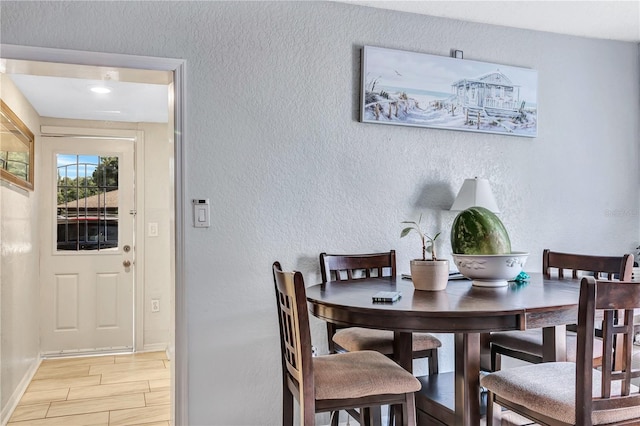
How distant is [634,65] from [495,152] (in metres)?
1.30

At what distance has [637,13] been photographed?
9.87ft

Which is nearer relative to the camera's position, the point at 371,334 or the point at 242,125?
the point at 371,334

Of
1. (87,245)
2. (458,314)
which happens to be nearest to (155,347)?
(87,245)

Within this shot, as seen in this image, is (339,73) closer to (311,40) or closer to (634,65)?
(311,40)

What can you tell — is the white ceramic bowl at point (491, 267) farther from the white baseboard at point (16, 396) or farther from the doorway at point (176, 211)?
the white baseboard at point (16, 396)

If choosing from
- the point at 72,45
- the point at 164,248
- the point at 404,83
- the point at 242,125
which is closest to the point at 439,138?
the point at 404,83

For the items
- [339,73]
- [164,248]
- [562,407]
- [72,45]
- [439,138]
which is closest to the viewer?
[562,407]

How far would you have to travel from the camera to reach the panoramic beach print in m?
2.83

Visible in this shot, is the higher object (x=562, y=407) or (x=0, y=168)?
(x=0, y=168)

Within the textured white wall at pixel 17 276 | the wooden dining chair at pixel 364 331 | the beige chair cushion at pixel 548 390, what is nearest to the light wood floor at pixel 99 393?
the textured white wall at pixel 17 276

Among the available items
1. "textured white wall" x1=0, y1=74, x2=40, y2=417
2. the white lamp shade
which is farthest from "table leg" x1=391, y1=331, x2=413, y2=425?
"textured white wall" x1=0, y1=74, x2=40, y2=417

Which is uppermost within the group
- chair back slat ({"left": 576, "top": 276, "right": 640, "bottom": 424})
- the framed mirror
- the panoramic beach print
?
the panoramic beach print

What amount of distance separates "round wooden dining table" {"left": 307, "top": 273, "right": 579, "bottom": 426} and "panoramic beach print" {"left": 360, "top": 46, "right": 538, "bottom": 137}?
100 centimetres

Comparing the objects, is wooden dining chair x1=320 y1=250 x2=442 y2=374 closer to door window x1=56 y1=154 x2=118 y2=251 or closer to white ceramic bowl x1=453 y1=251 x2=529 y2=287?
white ceramic bowl x1=453 y1=251 x2=529 y2=287
